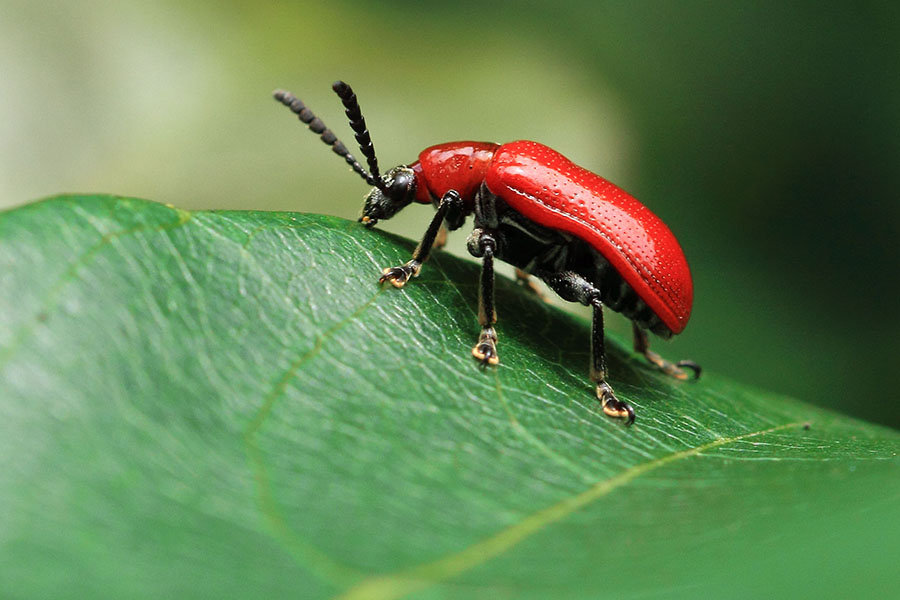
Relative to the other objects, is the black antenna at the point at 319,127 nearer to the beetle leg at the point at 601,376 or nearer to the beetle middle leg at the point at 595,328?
the beetle middle leg at the point at 595,328


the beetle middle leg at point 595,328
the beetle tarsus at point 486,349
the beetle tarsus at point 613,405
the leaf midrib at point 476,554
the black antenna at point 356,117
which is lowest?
the leaf midrib at point 476,554

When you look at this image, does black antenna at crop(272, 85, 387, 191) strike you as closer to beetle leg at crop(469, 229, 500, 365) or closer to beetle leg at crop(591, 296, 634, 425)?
beetle leg at crop(469, 229, 500, 365)

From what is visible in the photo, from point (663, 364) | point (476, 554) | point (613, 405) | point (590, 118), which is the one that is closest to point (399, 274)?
point (613, 405)

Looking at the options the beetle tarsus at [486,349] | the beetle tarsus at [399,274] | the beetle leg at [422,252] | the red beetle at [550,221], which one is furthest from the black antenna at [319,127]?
the beetle tarsus at [486,349]

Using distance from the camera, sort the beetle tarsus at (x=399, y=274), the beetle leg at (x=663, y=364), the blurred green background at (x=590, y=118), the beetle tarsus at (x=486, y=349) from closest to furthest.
Answer: 1. the beetle tarsus at (x=486, y=349)
2. the beetle tarsus at (x=399, y=274)
3. the beetle leg at (x=663, y=364)
4. the blurred green background at (x=590, y=118)

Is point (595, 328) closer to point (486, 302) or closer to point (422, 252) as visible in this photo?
point (486, 302)
